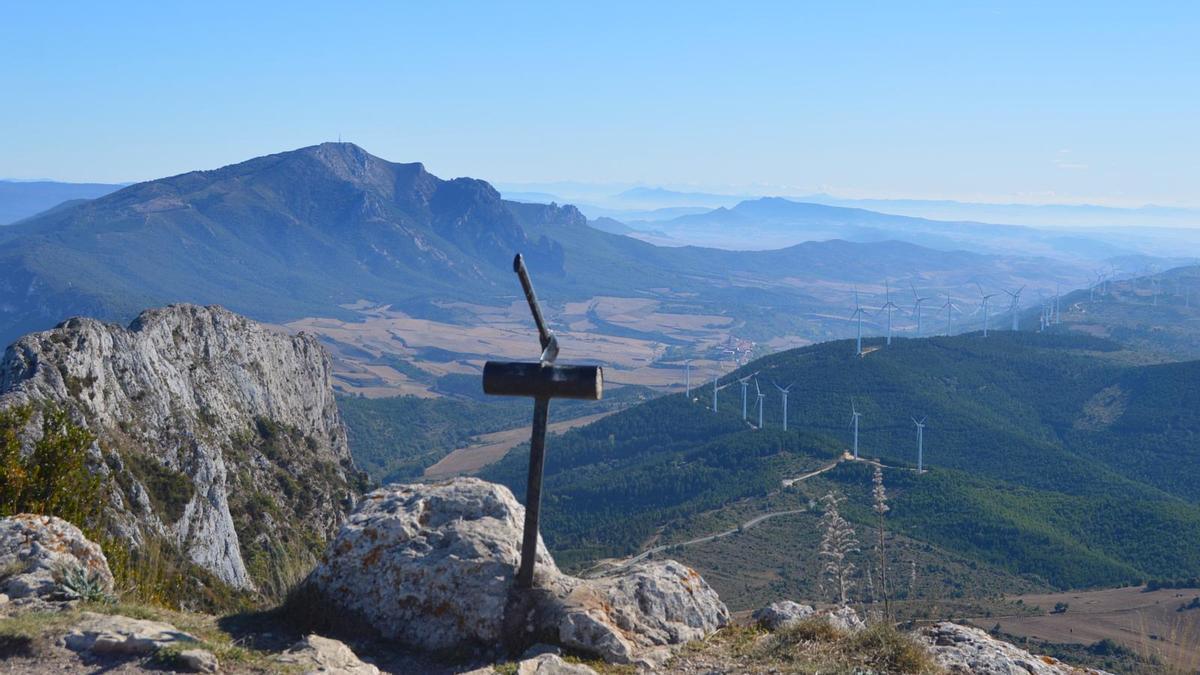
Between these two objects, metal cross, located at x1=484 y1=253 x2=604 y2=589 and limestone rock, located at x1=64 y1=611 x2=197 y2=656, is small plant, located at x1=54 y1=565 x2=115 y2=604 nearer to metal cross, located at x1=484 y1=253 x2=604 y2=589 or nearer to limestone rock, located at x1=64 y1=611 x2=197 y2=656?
limestone rock, located at x1=64 y1=611 x2=197 y2=656

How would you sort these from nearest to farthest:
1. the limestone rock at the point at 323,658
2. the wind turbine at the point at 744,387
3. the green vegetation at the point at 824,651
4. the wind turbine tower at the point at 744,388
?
the limestone rock at the point at 323,658 < the green vegetation at the point at 824,651 < the wind turbine tower at the point at 744,388 < the wind turbine at the point at 744,387

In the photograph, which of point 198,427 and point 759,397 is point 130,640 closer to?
point 198,427

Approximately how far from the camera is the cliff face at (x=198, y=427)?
1460 inches

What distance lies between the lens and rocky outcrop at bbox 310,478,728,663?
44.7 ft

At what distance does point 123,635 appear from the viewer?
11.9 m

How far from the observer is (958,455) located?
373 ft

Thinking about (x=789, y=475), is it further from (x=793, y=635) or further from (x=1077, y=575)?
(x=793, y=635)

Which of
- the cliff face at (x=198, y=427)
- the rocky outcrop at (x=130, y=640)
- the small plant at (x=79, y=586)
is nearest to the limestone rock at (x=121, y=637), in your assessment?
the rocky outcrop at (x=130, y=640)

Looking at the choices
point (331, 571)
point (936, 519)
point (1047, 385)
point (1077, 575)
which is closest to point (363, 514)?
point (331, 571)

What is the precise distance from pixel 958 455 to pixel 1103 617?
59.6m

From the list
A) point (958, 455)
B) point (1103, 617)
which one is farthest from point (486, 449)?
point (1103, 617)

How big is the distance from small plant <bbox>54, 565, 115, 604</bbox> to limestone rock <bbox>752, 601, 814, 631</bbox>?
30.0 feet

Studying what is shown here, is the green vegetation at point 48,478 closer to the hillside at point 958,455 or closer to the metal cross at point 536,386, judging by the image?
the metal cross at point 536,386

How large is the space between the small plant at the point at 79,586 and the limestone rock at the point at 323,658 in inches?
115
